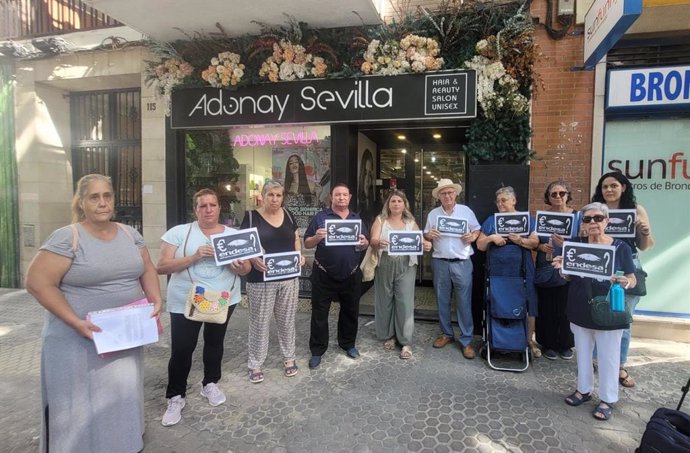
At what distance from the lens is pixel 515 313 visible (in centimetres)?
407

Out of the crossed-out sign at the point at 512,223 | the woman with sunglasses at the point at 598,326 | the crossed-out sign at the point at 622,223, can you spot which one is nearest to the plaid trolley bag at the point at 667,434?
the woman with sunglasses at the point at 598,326

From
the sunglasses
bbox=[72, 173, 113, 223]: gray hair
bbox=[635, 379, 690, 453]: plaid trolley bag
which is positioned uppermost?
bbox=[72, 173, 113, 223]: gray hair

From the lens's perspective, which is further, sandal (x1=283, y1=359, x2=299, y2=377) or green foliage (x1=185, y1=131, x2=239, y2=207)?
green foliage (x1=185, y1=131, x2=239, y2=207)

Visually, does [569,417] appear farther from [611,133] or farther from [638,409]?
[611,133]

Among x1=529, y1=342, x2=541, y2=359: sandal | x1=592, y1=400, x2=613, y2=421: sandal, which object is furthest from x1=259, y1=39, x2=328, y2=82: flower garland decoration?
x1=592, y1=400, x2=613, y2=421: sandal

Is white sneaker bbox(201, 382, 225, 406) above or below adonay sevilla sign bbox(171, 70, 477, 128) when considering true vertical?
below

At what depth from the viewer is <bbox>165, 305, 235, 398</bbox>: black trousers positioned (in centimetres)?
319

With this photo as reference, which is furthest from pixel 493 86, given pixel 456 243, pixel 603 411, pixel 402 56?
pixel 603 411

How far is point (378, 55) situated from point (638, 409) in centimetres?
477

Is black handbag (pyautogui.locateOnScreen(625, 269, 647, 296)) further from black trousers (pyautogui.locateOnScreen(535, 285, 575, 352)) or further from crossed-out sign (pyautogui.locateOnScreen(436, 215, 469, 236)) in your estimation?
crossed-out sign (pyautogui.locateOnScreen(436, 215, 469, 236))

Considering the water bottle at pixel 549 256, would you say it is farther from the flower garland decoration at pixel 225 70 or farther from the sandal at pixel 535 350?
the flower garland decoration at pixel 225 70

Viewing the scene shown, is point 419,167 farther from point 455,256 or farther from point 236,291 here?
point 236,291

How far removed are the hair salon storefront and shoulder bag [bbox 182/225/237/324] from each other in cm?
307

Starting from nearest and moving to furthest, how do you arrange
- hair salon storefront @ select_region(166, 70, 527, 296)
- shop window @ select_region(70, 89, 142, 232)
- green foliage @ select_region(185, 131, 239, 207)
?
hair salon storefront @ select_region(166, 70, 527, 296) → green foliage @ select_region(185, 131, 239, 207) → shop window @ select_region(70, 89, 142, 232)
